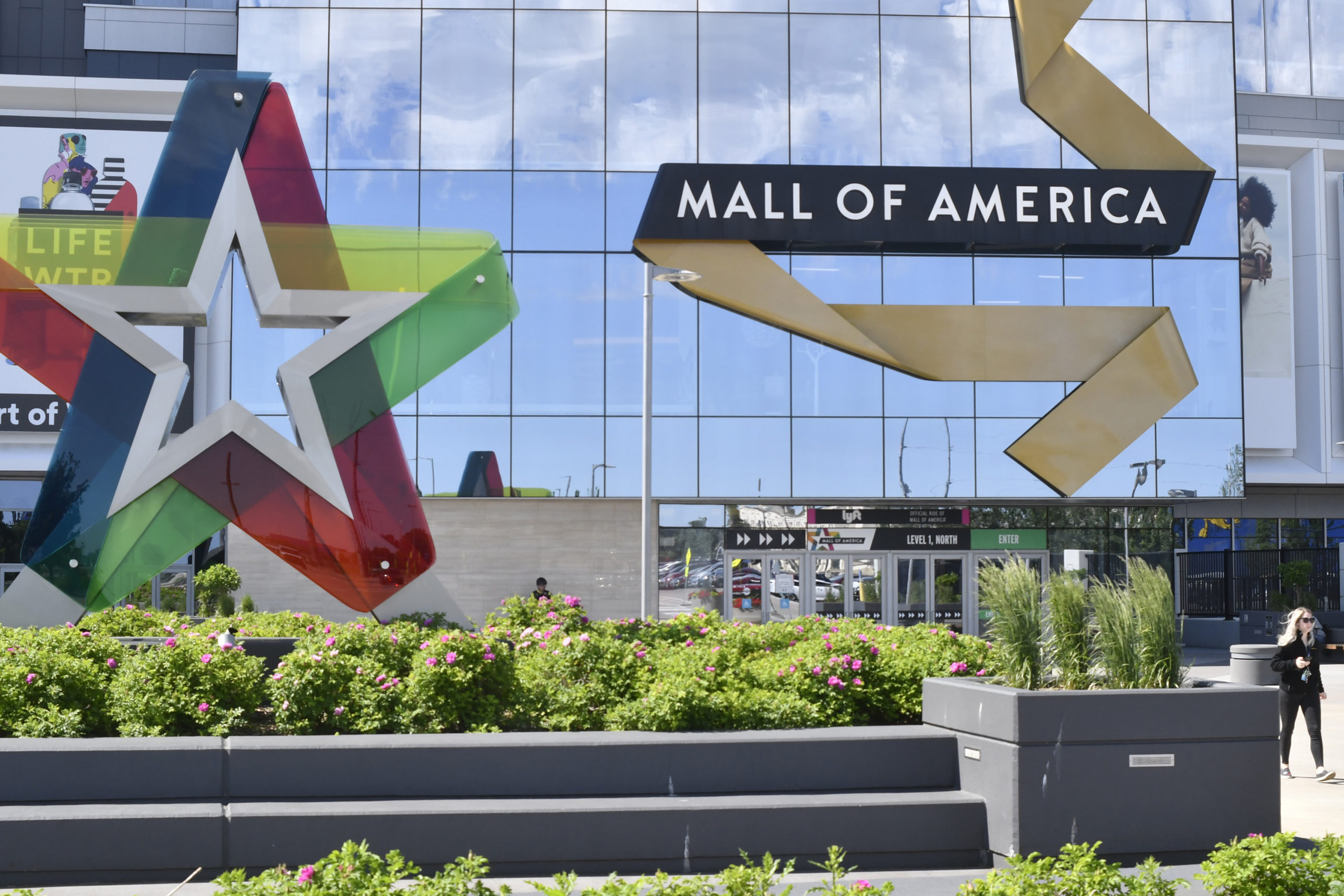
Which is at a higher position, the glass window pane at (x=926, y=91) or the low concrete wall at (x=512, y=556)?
the glass window pane at (x=926, y=91)

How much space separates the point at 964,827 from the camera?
7.31m

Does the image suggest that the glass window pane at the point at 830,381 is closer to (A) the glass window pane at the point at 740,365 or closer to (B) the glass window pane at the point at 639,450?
(A) the glass window pane at the point at 740,365

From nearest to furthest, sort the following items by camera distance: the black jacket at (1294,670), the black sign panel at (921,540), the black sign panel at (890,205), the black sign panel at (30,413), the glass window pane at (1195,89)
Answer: the black jacket at (1294,670) < the black sign panel at (890,205) < the glass window pane at (1195,89) < the black sign panel at (30,413) < the black sign panel at (921,540)

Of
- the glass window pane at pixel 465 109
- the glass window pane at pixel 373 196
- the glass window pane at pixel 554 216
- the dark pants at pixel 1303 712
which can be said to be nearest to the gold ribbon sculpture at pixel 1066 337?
the glass window pane at pixel 554 216

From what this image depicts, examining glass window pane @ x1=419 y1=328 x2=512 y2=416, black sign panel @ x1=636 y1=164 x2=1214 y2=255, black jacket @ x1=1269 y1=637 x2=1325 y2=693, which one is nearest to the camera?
black jacket @ x1=1269 y1=637 x2=1325 y2=693

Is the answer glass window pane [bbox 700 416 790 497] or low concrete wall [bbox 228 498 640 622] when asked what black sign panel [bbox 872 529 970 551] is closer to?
glass window pane [bbox 700 416 790 497]


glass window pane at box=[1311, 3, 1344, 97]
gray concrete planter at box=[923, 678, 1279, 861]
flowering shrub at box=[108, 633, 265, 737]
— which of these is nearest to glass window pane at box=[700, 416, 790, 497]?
flowering shrub at box=[108, 633, 265, 737]

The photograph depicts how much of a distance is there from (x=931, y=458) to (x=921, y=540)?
2.34 meters

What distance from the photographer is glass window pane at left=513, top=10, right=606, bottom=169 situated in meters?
25.6

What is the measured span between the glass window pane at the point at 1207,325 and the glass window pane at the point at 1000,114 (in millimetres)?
3571

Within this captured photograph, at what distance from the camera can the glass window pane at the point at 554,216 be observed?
25.5m

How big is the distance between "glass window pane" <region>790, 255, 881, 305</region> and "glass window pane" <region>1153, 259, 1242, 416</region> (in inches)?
242

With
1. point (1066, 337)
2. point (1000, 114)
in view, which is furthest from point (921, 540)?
point (1000, 114)

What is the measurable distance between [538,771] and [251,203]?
37.4ft
